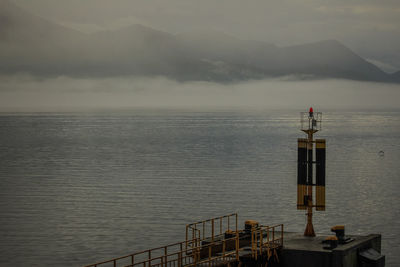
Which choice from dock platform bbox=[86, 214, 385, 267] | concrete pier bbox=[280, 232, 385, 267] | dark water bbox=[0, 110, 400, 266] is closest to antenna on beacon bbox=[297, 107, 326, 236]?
dock platform bbox=[86, 214, 385, 267]

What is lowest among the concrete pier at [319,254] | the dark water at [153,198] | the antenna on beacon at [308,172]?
the dark water at [153,198]

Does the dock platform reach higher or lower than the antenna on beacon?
lower

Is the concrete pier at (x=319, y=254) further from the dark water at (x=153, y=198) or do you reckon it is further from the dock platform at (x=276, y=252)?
the dark water at (x=153, y=198)

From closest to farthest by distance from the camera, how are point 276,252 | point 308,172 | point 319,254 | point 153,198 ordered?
1. point 319,254
2. point 276,252
3. point 308,172
4. point 153,198

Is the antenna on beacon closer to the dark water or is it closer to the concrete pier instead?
the concrete pier

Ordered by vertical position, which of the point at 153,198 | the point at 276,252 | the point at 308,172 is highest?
the point at 308,172

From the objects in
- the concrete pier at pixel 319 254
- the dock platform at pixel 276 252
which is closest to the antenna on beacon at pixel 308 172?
the dock platform at pixel 276 252

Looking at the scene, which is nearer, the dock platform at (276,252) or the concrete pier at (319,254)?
the dock platform at (276,252)

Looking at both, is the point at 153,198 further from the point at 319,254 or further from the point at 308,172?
the point at 319,254

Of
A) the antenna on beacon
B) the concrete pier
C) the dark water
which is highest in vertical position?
the antenna on beacon

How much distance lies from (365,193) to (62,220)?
34109mm

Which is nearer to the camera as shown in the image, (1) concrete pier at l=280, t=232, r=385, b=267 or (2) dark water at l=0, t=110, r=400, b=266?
(1) concrete pier at l=280, t=232, r=385, b=267

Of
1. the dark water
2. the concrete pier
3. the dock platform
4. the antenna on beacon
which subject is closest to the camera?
the dock platform

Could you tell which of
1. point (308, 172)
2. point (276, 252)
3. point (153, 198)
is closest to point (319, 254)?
point (276, 252)
